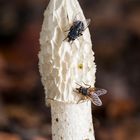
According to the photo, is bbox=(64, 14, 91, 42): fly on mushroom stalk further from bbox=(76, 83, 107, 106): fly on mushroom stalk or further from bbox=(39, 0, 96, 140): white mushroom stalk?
bbox=(76, 83, 107, 106): fly on mushroom stalk

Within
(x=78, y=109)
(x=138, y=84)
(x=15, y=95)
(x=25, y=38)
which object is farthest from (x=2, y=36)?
(x=78, y=109)

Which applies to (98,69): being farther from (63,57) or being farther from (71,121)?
(63,57)

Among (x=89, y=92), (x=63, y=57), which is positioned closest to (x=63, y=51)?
(x=63, y=57)

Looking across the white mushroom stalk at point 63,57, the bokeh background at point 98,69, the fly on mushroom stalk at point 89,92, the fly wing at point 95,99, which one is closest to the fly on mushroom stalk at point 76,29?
the white mushroom stalk at point 63,57

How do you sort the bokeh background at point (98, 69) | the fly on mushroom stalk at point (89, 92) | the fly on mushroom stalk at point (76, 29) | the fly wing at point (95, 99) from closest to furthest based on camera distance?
the fly on mushroom stalk at point (76, 29) < the fly on mushroom stalk at point (89, 92) < the fly wing at point (95, 99) < the bokeh background at point (98, 69)

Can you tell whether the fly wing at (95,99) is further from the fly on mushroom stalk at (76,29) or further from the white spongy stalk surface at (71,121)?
the fly on mushroom stalk at (76,29)
